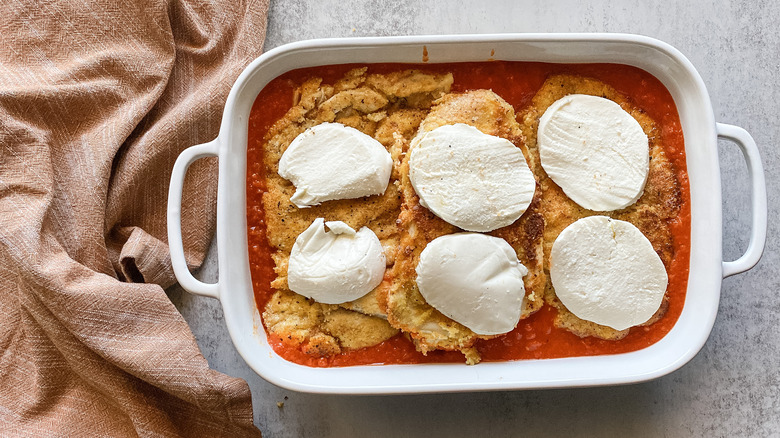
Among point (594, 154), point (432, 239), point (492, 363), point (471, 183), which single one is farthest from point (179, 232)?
point (594, 154)

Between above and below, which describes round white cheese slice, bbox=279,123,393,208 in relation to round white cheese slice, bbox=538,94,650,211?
above

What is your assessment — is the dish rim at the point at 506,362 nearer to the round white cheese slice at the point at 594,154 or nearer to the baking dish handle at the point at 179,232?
the baking dish handle at the point at 179,232

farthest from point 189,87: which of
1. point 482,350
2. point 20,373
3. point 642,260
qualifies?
point 642,260

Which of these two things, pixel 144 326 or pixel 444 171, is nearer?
pixel 444 171

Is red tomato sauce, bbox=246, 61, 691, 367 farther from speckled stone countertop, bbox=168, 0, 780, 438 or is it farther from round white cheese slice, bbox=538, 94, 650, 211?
speckled stone countertop, bbox=168, 0, 780, 438

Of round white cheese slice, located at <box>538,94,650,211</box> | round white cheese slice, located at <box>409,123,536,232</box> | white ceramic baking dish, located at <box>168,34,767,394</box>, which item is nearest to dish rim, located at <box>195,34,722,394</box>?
white ceramic baking dish, located at <box>168,34,767,394</box>

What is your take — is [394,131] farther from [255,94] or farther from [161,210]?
[161,210]
